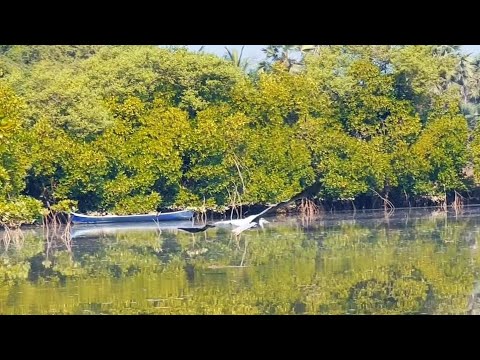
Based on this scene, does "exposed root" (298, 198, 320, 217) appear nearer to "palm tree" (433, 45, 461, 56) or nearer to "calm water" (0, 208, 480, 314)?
"calm water" (0, 208, 480, 314)

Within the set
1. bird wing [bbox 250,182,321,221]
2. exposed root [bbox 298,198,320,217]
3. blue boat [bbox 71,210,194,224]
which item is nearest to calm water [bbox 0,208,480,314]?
bird wing [bbox 250,182,321,221]

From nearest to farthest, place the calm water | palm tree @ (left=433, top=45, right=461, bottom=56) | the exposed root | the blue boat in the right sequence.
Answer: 1. the calm water
2. the blue boat
3. the exposed root
4. palm tree @ (left=433, top=45, right=461, bottom=56)

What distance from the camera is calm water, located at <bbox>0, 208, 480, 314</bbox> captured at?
1021 centimetres

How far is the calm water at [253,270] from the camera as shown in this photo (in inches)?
402

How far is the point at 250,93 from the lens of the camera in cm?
2400

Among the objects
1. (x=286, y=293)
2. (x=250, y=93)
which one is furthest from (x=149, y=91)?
(x=286, y=293)

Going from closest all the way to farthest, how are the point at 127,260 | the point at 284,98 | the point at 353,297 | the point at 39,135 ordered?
1. the point at 353,297
2. the point at 127,260
3. the point at 39,135
4. the point at 284,98

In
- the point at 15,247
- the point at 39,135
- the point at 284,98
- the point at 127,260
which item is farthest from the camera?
the point at 284,98

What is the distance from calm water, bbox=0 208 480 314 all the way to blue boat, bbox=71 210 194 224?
2377mm

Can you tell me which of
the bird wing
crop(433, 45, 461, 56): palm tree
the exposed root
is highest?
crop(433, 45, 461, 56): palm tree

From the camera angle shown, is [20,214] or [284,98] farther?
[284,98]

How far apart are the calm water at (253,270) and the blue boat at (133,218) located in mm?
2377
